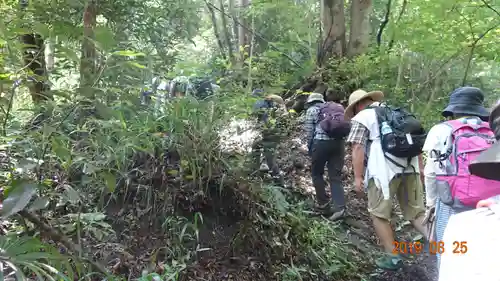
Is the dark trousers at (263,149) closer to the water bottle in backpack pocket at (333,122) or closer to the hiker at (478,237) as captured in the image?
the water bottle in backpack pocket at (333,122)

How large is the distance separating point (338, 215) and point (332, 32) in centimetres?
552

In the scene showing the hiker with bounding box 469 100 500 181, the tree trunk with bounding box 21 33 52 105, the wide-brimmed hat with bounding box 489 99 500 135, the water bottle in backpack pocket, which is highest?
the tree trunk with bounding box 21 33 52 105

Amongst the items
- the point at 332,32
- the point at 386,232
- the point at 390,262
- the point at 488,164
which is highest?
the point at 332,32

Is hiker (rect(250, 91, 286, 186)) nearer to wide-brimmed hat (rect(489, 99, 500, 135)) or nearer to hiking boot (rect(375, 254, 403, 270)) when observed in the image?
hiking boot (rect(375, 254, 403, 270))

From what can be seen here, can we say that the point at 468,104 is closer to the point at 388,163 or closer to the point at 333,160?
the point at 388,163

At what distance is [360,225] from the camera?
5750 mm

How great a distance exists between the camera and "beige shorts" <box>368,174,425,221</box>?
4223 millimetres

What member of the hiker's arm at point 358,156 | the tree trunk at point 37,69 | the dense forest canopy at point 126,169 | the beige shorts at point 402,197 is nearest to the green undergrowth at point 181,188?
the dense forest canopy at point 126,169

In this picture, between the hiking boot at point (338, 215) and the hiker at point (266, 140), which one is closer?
the hiker at point (266, 140)

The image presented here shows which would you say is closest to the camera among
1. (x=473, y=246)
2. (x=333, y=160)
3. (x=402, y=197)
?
(x=473, y=246)

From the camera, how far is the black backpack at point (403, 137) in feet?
13.1

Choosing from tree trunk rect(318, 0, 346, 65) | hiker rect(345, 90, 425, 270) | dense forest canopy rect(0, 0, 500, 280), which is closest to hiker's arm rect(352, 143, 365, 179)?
hiker rect(345, 90, 425, 270)

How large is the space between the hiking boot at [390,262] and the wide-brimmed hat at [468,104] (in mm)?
1725

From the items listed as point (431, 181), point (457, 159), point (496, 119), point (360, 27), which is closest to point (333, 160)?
point (431, 181)
